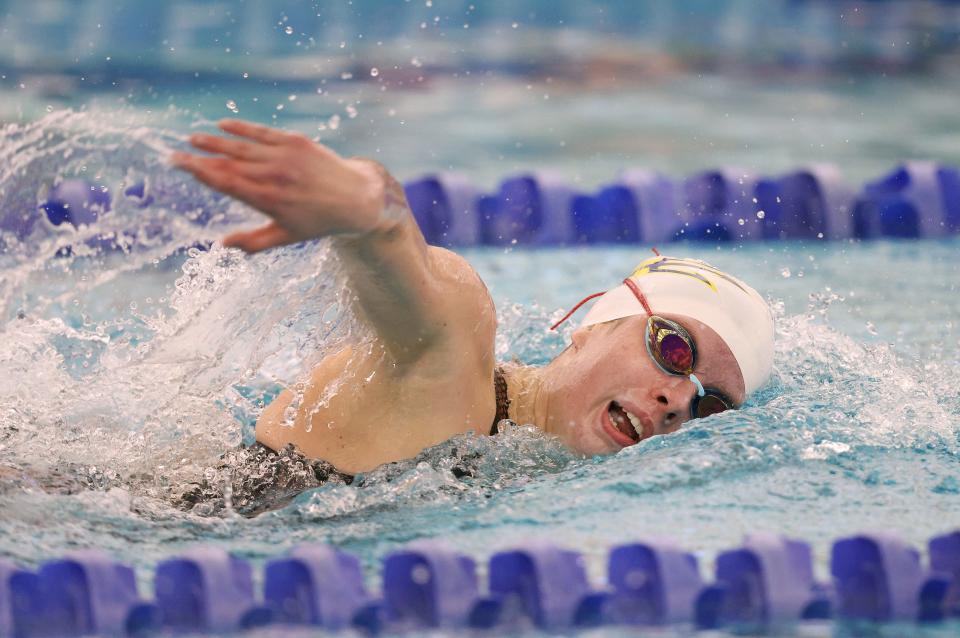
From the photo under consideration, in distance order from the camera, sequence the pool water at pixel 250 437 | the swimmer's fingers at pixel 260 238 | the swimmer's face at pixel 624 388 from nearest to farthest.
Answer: the swimmer's fingers at pixel 260 238 → the pool water at pixel 250 437 → the swimmer's face at pixel 624 388

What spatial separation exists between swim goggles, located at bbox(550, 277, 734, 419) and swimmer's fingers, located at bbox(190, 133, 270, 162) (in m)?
1.02

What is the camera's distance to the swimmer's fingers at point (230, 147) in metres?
1.40

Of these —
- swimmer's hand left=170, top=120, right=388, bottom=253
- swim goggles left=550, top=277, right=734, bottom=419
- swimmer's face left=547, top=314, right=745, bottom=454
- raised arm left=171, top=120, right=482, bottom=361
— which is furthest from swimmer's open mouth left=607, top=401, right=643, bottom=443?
swimmer's hand left=170, top=120, right=388, bottom=253

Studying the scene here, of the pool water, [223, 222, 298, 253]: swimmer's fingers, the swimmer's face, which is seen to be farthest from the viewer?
the swimmer's face

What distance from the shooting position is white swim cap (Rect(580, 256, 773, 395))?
2.30m

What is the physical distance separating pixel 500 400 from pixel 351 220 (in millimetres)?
793

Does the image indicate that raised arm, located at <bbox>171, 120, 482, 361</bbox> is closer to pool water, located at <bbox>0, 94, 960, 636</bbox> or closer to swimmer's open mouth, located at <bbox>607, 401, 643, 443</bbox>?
pool water, located at <bbox>0, 94, 960, 636</bbox>

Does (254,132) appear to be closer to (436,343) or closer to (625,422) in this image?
(436,343)

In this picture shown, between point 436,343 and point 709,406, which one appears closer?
point 436,343

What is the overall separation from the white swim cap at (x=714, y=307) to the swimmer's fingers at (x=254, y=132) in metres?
1.02

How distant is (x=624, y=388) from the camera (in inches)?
87.2

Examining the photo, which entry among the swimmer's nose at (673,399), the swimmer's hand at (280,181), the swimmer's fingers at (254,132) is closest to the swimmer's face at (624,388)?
the swimmer's nose at (673,399)

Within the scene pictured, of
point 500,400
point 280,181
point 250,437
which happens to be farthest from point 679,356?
point 280,181

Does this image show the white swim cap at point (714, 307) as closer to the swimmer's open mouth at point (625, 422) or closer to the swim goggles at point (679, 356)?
the swim goggles at point (679, 356)
